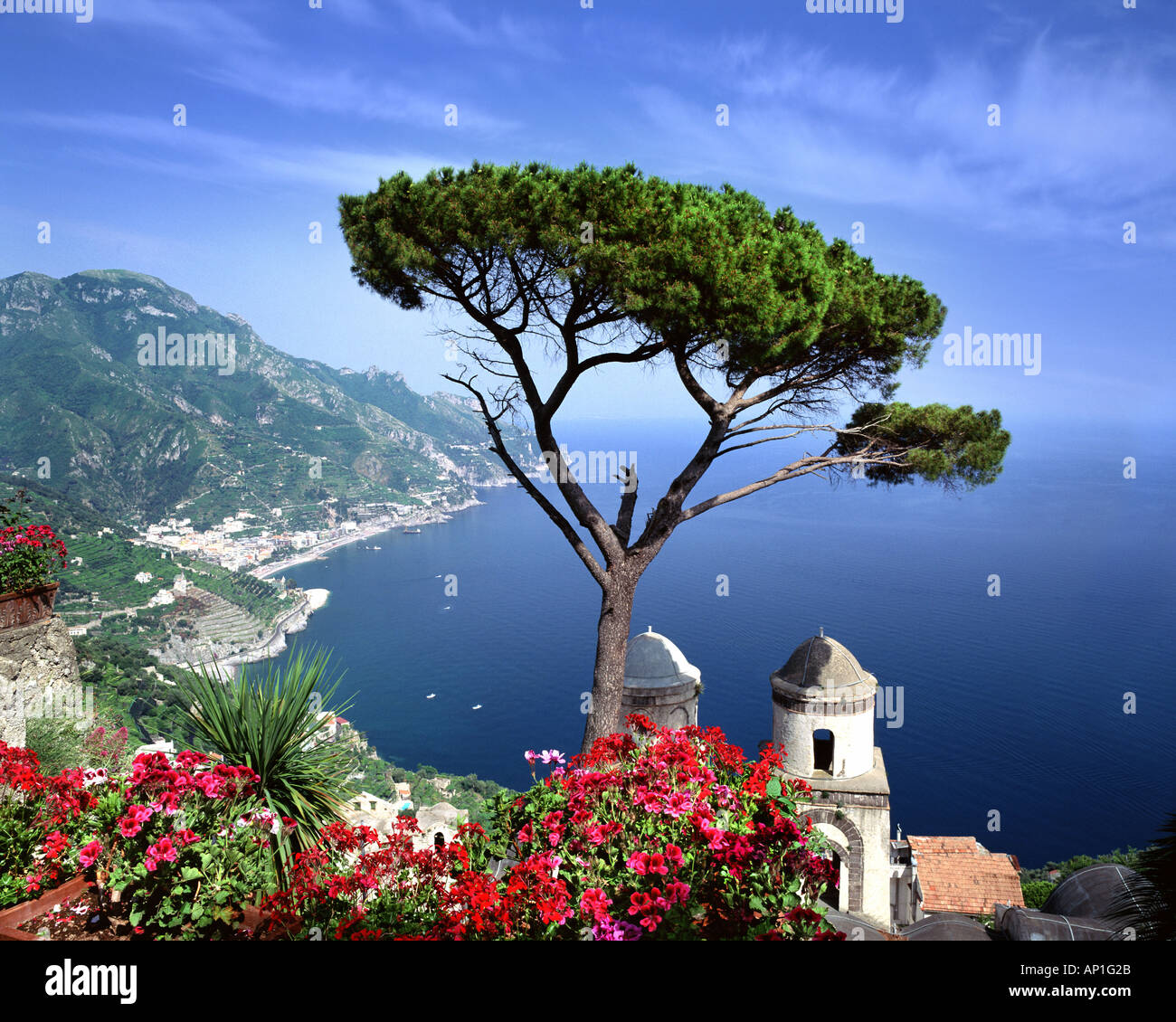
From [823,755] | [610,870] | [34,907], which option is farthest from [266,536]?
[610,870]

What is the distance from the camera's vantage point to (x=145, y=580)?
2229 inches

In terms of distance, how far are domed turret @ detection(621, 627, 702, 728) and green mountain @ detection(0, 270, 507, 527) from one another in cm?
7618

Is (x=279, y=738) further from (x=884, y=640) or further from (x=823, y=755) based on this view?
(x=884, y=640)

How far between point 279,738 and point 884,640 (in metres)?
51.6

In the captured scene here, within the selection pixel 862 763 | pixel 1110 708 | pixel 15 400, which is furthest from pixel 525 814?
pixel 15 400

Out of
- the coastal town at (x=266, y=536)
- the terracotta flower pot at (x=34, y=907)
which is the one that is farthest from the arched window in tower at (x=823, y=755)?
the coastal town at (x=266, y=536)

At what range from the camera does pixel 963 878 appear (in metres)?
14.3

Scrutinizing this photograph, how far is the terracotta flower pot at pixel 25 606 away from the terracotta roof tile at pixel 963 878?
1426cm

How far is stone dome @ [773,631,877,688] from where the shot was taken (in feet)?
26.2

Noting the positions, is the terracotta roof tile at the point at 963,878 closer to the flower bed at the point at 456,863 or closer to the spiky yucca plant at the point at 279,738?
the spiky yucca plant at the point at 279,738

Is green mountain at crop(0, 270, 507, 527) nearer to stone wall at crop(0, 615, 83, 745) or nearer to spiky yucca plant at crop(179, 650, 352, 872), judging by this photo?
stone wall at crop(0, 615, 83, 745)

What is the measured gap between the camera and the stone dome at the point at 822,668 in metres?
7.98
